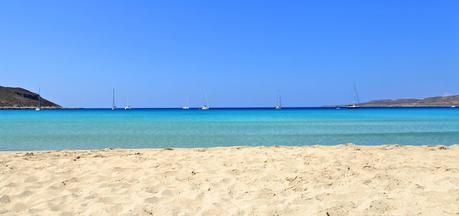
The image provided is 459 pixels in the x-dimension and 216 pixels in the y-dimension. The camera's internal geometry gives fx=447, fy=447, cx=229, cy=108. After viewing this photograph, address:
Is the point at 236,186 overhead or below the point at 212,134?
overhead

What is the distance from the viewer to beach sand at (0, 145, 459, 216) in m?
7.15

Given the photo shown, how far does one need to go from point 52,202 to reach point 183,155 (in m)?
5.16

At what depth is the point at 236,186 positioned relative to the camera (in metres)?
8.48

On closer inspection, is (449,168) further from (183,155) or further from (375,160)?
(183,155)

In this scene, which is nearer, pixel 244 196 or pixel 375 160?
pixel 244 196

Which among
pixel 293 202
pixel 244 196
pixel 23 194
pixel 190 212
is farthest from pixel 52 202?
pixel 293 202

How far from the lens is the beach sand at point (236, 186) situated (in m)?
7.15

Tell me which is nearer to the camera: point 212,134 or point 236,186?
point 236,186

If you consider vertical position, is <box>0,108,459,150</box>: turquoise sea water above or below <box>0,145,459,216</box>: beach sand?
below

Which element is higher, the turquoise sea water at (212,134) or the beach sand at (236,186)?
the beach sand at (236,186)

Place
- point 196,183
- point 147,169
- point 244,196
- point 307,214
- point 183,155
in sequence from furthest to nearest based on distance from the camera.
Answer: point 183,155
point 147,169
point 196,183
point 244,196
point 307,214

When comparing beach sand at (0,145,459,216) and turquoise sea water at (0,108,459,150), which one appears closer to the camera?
beach sand at (0,145,459,216)

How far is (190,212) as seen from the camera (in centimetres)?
720

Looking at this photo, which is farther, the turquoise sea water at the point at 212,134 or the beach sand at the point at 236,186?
the turquoise sea water at the point at 212,134
